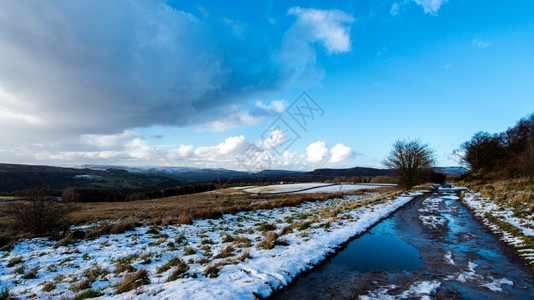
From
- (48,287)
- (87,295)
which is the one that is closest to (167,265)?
(87,295)

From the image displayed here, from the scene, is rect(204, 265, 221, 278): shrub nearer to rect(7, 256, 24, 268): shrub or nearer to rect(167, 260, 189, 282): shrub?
rect(167, 260, 189, 282): shrub

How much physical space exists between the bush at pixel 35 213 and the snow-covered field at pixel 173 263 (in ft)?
7.44

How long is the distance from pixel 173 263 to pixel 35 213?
12.0 metres

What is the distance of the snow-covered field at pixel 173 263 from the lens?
648 cm

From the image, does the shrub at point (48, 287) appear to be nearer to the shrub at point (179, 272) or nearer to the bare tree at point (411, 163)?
the shrub at point (179, 272)

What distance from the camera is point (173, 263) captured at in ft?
27.7

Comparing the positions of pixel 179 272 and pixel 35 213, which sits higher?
pixel 35 213

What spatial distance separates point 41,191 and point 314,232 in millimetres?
16373

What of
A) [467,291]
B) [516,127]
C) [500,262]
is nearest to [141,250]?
[467,291]

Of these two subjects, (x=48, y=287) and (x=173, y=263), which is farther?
(x=173, y=263)

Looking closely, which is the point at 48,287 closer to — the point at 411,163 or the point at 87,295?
the point at 87,295

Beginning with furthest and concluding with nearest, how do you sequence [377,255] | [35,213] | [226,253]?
[35,213], [377,255], [226,253]

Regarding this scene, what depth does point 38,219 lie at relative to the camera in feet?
48.2

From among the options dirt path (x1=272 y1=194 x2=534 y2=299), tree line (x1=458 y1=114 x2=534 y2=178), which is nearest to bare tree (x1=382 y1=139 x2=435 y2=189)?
tree line (x1=458 y1=114 x2=534 y2=178)
